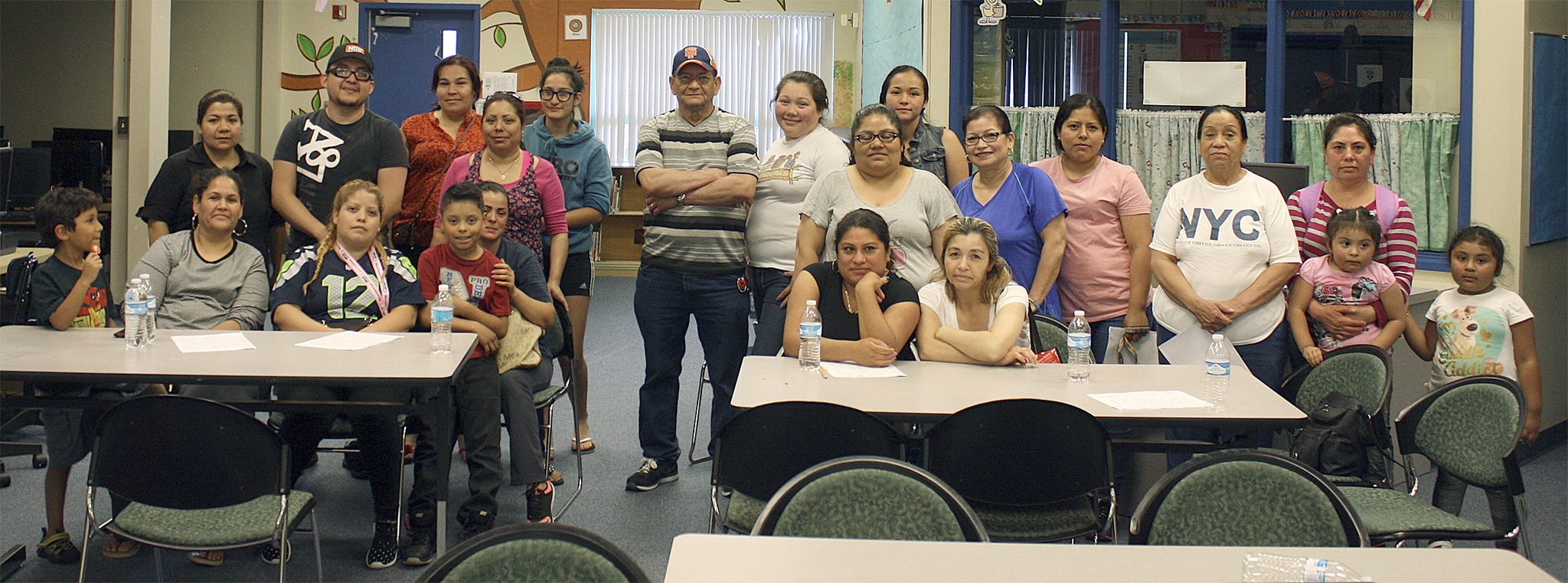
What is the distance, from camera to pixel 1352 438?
3199mm

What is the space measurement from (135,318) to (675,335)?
1.76 metres

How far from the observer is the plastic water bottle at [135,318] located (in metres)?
3.35

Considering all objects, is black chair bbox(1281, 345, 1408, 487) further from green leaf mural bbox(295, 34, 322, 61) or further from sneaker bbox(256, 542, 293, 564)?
green leaf mural bbox(295, 34, 322, 61)

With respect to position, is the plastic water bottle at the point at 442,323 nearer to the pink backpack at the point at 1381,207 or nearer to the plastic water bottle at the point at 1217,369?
the plastic water bottle at the point at 1217,369

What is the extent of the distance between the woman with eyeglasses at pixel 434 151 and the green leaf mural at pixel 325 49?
697 centimetres

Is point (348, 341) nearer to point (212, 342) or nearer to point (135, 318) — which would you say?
point (212, 342)

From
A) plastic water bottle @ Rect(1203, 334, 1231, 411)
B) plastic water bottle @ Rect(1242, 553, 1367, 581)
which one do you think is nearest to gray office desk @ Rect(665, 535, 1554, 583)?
plastic water bottle @ Rect(1242, 553, 1367, 581)

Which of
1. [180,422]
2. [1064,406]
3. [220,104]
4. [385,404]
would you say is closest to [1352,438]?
[1064,406]

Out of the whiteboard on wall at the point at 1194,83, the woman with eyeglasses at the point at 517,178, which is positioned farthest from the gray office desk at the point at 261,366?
the whiteboard on wall at the point at 1194,83

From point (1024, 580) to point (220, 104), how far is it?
12.0 feet

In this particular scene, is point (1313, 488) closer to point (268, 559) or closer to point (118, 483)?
point (118, 483)

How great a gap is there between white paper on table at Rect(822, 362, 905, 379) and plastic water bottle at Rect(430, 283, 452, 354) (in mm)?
1132

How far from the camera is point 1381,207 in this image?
3.86 metres

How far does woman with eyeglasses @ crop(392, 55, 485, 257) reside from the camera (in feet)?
14.4
